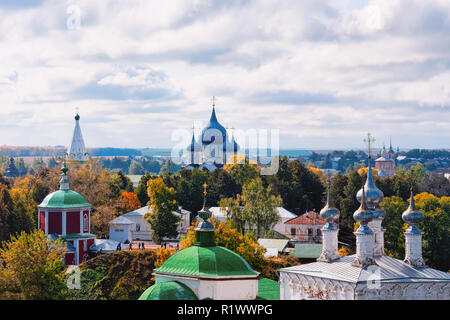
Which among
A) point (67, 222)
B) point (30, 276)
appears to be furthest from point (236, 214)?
point (30, 276)

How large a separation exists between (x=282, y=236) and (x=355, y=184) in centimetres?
791

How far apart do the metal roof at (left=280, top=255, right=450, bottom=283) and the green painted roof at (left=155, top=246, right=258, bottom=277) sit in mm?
2920

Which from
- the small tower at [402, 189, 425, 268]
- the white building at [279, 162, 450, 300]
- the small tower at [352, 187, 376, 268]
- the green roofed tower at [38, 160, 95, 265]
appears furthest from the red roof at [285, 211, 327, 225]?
the small tower at [352, 187, 376, 268]

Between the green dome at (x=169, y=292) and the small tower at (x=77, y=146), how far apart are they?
45.6 metres

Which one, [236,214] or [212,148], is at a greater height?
[212,148]

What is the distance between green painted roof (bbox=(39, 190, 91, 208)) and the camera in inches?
1571

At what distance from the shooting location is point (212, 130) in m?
72.5

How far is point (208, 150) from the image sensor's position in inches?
2950

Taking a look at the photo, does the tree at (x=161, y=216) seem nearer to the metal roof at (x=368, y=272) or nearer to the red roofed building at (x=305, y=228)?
the red roofed building at (x=305, y=228)

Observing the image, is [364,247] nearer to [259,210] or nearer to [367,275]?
[367,275]

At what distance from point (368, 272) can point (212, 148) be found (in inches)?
2169

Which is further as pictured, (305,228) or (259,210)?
(305,228)
